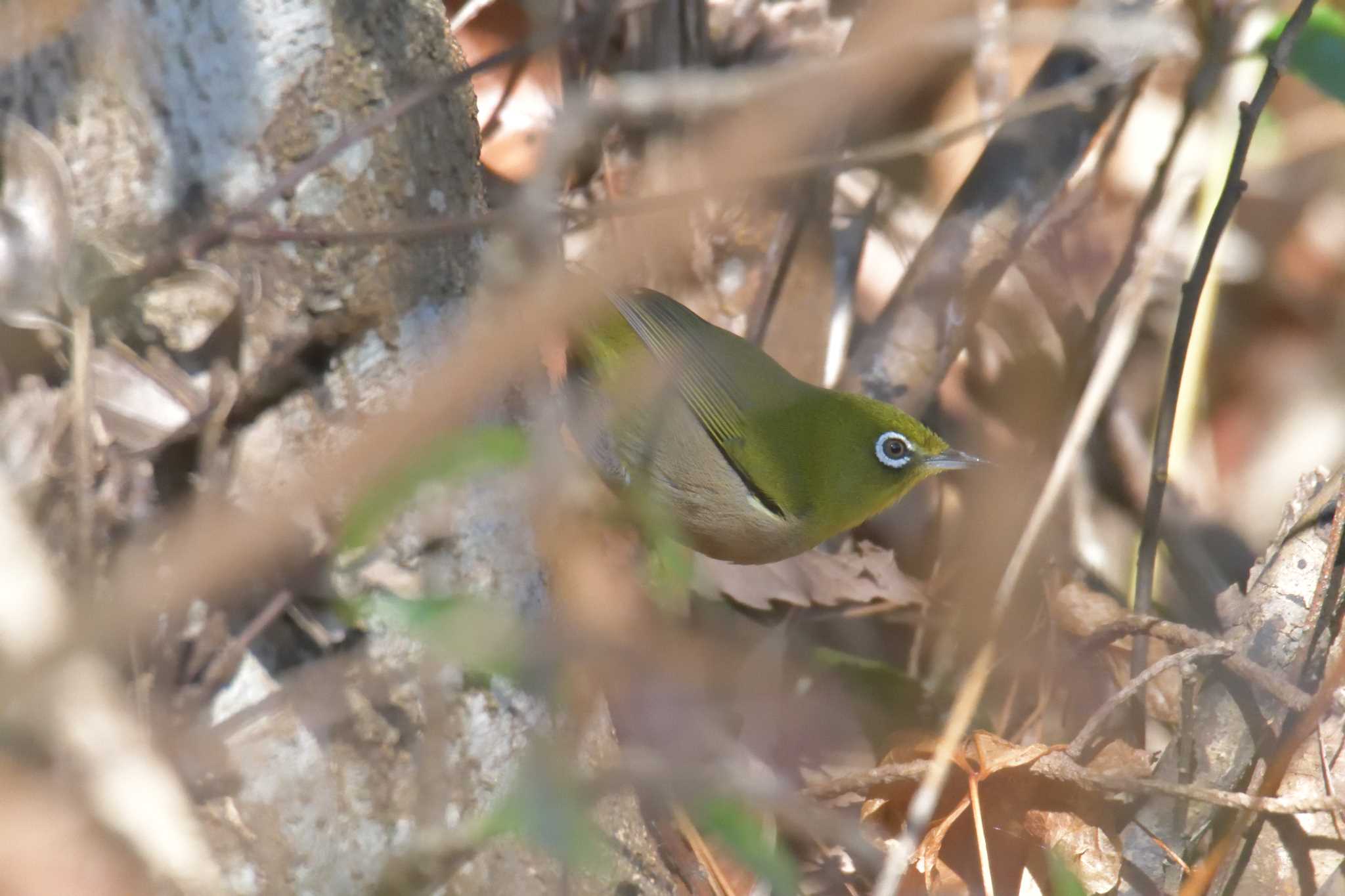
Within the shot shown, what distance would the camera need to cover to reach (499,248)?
8.06 ft

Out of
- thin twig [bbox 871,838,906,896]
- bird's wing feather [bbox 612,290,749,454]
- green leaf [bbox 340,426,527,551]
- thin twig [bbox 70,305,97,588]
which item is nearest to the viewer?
green leaf [bbox 340,426,527,551]

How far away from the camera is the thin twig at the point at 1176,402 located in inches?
90.7

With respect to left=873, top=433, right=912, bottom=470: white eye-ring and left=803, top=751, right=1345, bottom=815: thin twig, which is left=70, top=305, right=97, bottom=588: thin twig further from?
left=873, top=433, right=912, bottom=470: white eye-ring

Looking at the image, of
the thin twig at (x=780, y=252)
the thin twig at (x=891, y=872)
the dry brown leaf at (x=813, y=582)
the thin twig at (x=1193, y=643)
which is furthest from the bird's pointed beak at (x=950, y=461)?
the thin twig at (x=891, y=872)

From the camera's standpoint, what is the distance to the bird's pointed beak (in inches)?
121

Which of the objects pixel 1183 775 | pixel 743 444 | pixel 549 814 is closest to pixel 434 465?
pixel 549 814

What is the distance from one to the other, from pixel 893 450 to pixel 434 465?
192 cm

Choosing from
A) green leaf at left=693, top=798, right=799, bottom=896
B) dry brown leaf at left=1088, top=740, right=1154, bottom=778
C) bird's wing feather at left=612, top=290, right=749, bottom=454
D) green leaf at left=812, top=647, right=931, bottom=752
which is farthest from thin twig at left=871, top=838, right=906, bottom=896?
bird's wing feather at left=612, top=290, right=749, bottom=454

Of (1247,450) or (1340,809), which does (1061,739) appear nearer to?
(1340,809)

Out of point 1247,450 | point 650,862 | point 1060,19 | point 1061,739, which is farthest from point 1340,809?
point 1247,450

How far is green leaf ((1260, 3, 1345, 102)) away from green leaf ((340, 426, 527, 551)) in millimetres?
2797

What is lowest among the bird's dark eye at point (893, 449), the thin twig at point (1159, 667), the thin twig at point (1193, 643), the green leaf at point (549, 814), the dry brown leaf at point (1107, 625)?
the dry brown leaf at point (1107, 625)

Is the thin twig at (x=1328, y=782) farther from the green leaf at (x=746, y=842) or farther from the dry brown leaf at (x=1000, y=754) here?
the green leaf at (x=746, y=842)

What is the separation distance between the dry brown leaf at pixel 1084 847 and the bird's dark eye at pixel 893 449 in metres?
0.98
